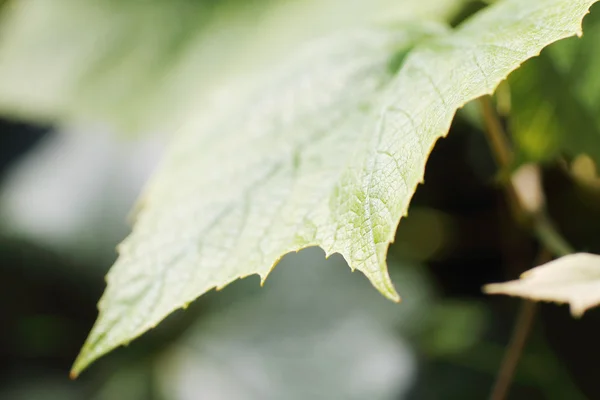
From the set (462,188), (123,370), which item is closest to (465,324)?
(462,188)

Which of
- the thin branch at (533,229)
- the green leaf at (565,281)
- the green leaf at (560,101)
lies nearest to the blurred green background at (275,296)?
the thin branch at (533,229)

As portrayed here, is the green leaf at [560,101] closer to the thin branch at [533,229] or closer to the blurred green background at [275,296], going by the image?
the thin branch at [533,229]

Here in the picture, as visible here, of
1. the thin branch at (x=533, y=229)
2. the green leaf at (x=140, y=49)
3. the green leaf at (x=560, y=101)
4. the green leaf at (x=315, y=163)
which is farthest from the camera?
the green leaf at (x=140, y=49)

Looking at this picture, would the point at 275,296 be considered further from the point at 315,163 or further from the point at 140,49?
the point at 315,163

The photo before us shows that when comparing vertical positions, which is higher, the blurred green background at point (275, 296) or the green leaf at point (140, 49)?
the green leaf at point (140, 49)

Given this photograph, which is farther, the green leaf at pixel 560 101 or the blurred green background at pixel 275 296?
the blurred green background at pixel 275 296

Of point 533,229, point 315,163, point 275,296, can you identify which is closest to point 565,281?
point 315,163

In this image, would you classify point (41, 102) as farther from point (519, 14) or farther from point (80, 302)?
point (519, 14)
